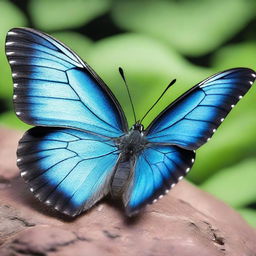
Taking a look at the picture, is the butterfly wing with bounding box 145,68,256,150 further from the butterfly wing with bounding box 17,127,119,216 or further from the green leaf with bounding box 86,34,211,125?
the green leaf with bounding box 86,34,211,125

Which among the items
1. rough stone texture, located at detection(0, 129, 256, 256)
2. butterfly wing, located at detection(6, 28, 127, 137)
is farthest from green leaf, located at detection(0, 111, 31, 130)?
butterfly wing, located at detection(6, 28, 127, 137)

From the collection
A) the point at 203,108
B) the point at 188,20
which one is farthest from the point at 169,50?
the point at 203,108

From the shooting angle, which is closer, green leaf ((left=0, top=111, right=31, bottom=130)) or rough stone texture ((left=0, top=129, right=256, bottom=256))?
rough stone texture ((left=0, top=129, right=256, bottom=256))

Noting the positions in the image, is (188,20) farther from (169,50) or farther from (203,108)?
(203,108)

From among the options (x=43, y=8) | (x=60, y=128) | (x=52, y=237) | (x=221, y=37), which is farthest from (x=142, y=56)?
(x=52, y=237)

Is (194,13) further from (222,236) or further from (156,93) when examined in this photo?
(222,236)
